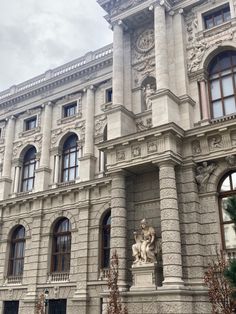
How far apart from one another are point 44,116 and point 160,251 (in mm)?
15779

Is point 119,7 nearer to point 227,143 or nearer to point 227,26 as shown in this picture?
point 227,26

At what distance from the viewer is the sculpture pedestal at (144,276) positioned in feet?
58.0

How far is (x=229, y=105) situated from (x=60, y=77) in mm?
14206

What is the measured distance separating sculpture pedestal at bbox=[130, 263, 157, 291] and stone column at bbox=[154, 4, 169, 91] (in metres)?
8.87

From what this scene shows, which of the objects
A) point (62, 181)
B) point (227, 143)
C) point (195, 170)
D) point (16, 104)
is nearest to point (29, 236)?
point (62, 181)

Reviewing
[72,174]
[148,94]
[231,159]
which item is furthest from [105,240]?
[231,159]

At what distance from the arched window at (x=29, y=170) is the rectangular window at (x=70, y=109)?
12.8 ft

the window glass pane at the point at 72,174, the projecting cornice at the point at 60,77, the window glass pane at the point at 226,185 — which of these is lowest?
the window glass pane at the point at 226,185

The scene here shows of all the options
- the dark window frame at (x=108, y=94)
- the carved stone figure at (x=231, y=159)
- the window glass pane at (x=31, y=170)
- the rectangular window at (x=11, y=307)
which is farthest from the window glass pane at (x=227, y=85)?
the rectangular window at (x=11, y=307)

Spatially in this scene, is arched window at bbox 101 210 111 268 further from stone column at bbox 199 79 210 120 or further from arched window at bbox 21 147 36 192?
stone column at bbox 199 79 210 120

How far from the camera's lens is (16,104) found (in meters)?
32.8

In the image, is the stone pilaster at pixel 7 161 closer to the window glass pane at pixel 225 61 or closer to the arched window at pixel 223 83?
the arched window at pixel 223 83

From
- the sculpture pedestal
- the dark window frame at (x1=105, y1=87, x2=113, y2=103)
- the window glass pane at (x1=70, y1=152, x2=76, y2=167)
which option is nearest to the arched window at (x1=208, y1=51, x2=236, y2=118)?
the dark window frame at (x1=105, y1=87, x2=113, y2=103)

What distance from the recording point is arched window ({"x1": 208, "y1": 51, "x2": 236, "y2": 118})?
808 inches
